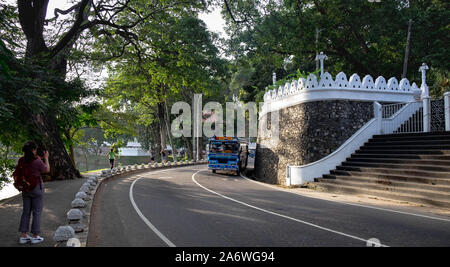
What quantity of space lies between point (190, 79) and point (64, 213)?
46.4 feet

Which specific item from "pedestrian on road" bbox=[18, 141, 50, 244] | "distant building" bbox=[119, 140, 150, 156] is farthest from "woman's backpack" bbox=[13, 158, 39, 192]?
"distant building" bbox=[119, 140, 150, 156]

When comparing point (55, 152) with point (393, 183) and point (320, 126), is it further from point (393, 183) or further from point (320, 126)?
point (393, 183)

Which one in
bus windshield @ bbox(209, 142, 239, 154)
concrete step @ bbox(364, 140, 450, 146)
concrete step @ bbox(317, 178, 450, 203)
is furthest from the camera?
bus windshield @ bbox(209, 142, 239, 154)

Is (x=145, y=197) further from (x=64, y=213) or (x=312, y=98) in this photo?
(x=312, y=98)

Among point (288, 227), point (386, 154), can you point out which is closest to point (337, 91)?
point (386, 154)

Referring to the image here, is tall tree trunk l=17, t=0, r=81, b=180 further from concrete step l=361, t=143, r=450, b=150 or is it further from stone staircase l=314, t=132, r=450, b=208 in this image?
concrete step l=361, t=143, r=450, b=150

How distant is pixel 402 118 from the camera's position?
2020cm

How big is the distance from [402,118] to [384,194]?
356 inches

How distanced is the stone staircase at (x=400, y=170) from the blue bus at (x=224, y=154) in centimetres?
1040

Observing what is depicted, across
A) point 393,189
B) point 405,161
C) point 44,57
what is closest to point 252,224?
point 393,189

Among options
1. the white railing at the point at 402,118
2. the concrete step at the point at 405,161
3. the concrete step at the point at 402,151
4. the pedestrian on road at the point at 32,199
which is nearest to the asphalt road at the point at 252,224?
the pedestrian on road at the point at 32,199

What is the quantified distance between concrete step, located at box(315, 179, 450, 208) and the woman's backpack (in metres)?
11.6

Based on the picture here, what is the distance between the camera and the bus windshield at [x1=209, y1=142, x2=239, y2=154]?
27297mm

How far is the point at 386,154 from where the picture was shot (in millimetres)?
16469
